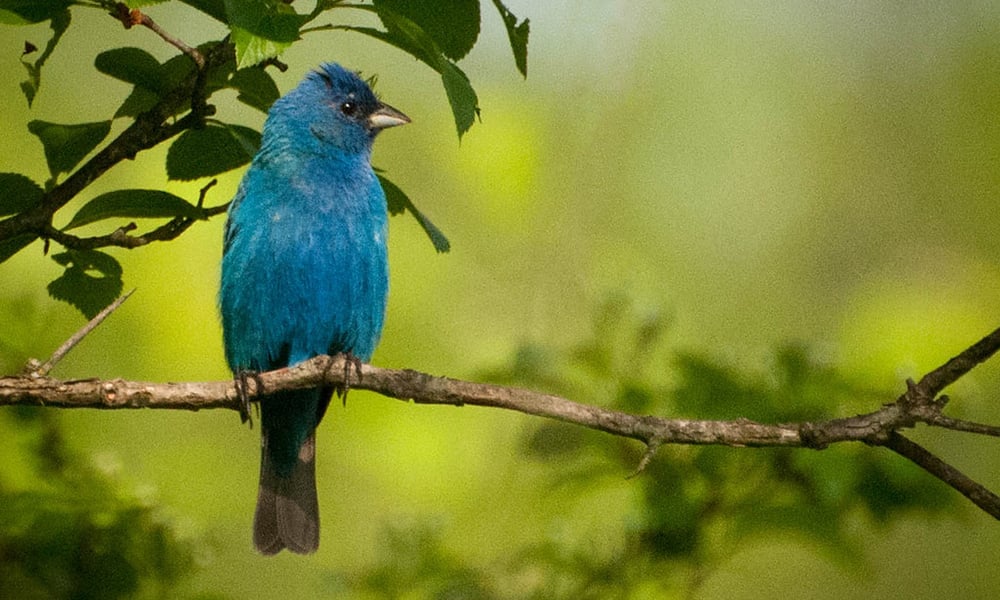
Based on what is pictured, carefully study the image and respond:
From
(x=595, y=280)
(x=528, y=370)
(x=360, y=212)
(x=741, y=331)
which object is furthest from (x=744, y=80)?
(x=528, y=370)

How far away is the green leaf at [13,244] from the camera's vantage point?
367cm

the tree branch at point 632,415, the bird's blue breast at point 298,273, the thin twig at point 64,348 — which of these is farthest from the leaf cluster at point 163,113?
the bird's blue breast at point 298,273

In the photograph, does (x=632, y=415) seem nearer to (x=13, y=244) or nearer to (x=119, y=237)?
(x=119, y=237)

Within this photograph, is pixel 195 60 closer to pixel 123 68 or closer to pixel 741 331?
pixel 123 68

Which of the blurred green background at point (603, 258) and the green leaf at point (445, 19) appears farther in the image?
the blurred green background at point (603, 258)

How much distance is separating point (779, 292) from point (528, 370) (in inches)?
290

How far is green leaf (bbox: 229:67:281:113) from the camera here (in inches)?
152

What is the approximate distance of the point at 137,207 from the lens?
392 cm

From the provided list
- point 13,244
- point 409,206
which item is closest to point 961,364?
point 409,206

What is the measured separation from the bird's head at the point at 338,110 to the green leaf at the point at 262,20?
123 inches

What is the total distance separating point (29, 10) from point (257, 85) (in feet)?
2.51

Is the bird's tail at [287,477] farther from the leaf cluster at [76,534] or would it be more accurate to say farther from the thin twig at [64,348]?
the thin twig at [64,348]

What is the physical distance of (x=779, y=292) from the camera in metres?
11.2

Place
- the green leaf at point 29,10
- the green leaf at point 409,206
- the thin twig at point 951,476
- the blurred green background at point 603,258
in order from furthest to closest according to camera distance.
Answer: the blurred green background at point 603,258 < the green leaf at point 409,206 < the green leaf at point 29,10 < the thin twig at point 951,476
